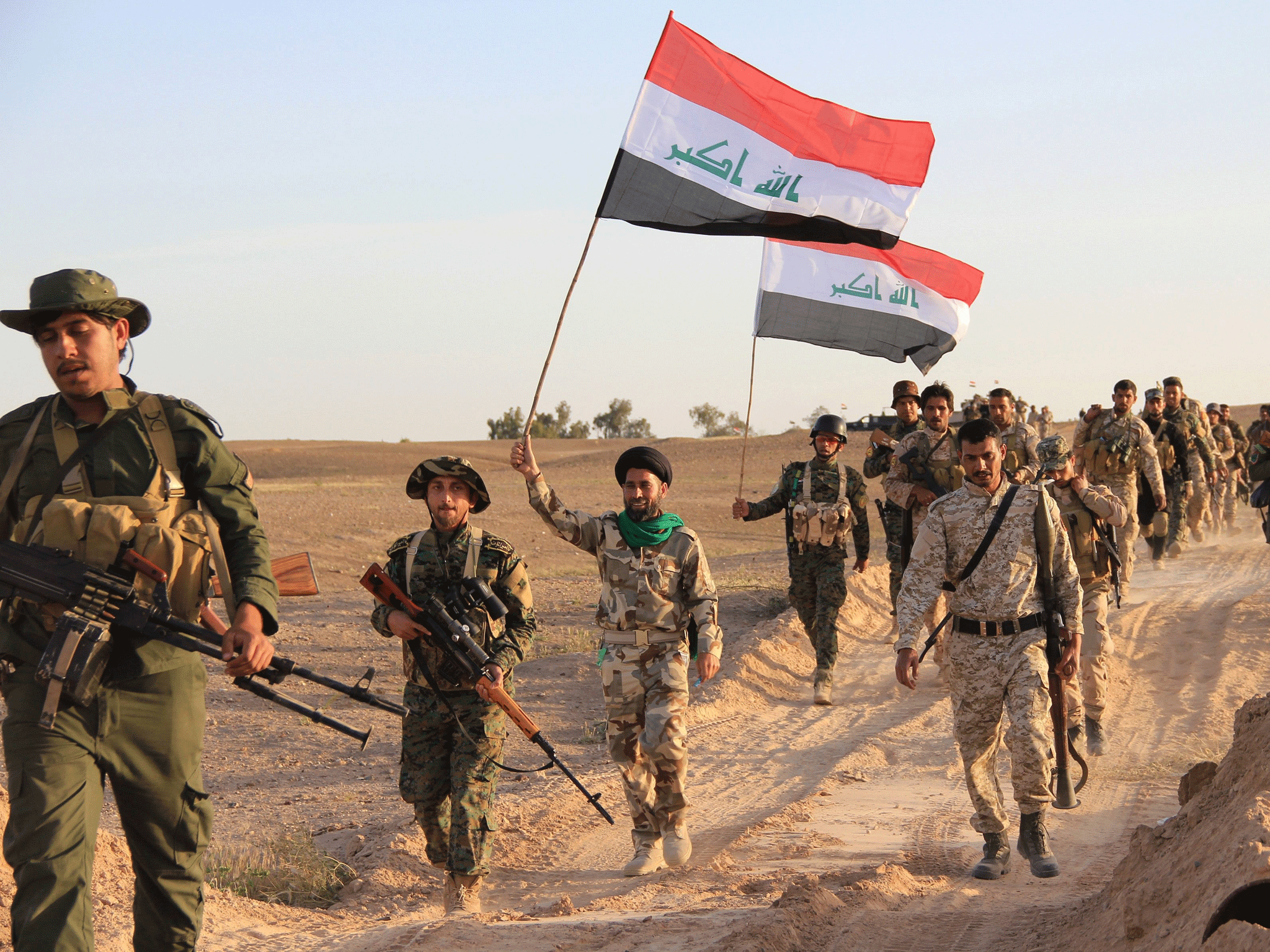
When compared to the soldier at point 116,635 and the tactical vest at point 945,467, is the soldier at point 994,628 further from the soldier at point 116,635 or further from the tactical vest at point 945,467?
the tactical vest at point 945,467

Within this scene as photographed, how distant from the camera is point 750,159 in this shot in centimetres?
971

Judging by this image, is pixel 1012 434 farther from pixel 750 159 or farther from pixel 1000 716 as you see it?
pixel 1000 716

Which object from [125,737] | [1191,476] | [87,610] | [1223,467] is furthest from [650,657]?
[1223,467]

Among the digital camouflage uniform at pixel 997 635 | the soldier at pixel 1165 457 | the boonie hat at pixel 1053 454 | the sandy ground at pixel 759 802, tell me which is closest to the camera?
the sandy ground at pixel 759 802

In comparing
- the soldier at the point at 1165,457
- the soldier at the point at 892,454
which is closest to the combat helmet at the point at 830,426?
the soldier at the point at 892,454

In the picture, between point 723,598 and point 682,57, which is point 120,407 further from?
point 723,598

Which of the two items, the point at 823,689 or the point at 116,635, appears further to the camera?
the point at 823,689

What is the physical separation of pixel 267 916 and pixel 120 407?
2.67 metres

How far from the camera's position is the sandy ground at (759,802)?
4.99 metres

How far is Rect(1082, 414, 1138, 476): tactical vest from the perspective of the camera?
12578mm

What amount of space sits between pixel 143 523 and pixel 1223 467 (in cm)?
1975

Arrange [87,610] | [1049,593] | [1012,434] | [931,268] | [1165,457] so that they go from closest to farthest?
[87,610], [1049,593], [1012,434], [931,268], [1165,457]

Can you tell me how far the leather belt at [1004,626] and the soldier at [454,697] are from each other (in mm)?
2185

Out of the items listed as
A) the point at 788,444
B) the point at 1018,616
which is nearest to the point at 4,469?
the point at 1018,616
